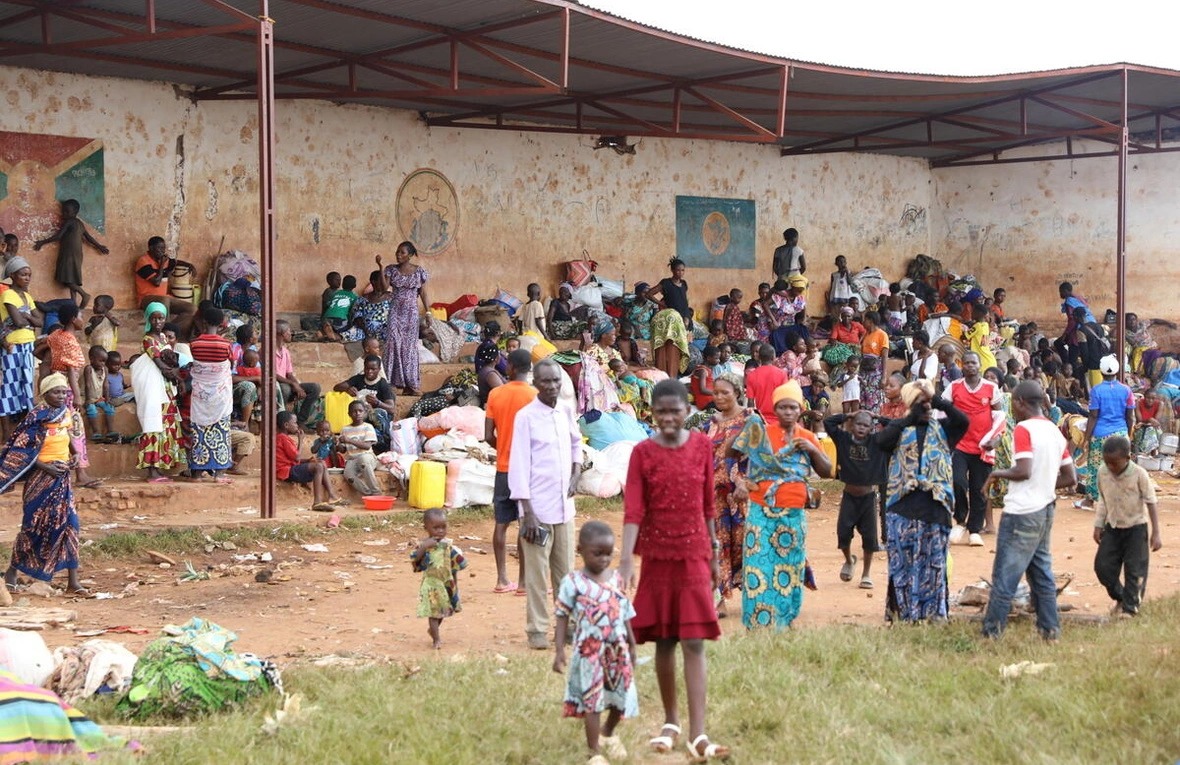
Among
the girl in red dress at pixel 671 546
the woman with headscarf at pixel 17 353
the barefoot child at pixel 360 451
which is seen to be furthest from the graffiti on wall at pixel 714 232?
the girl in red dress at pixel 671 546

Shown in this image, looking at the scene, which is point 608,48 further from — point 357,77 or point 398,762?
point 398,762

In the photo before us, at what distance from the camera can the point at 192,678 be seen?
6539 mm

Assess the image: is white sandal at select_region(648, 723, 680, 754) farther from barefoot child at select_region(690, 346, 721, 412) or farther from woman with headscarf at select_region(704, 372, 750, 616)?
barefoot child at select_region(690, 346, 721, 412)

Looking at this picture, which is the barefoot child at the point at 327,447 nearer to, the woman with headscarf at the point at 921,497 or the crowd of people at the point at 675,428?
the crowd of people at the point at 675,428

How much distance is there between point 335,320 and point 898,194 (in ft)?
39.0

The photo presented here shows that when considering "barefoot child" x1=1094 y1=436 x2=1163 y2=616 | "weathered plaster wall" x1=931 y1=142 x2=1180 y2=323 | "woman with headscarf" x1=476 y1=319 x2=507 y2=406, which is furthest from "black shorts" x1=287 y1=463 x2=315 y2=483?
"weathered plaster wall" x1=931 y1=142 x2=1180 y2=323

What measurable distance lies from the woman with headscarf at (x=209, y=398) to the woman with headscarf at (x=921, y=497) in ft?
23.3

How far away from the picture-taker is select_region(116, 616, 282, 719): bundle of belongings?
645cm

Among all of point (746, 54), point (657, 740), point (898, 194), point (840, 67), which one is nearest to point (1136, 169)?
point (898, 194)

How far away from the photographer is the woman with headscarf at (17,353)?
12398 millimetres

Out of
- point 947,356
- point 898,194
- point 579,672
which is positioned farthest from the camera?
point 898,194

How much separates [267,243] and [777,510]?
18.5 feet

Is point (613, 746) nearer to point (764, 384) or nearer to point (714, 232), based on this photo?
point (764, 384)

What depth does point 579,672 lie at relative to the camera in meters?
5.48
